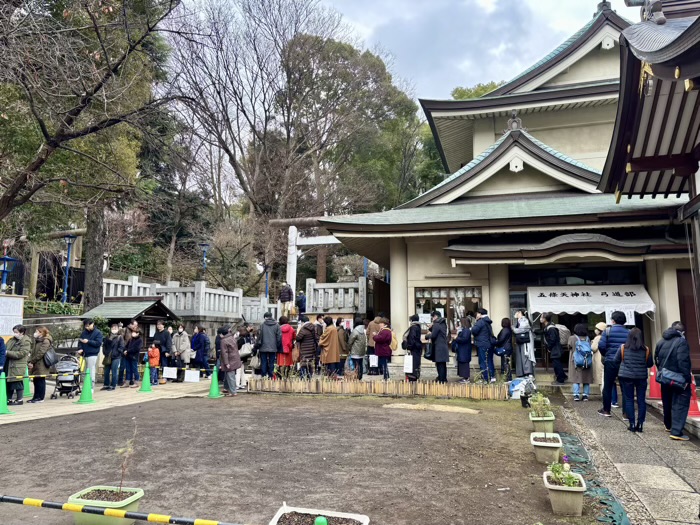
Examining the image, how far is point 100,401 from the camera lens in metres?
10.9

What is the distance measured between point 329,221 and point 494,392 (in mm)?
7104

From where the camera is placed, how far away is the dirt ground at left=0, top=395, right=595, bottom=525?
432 centimetres

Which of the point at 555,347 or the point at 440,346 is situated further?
the point at 555,347

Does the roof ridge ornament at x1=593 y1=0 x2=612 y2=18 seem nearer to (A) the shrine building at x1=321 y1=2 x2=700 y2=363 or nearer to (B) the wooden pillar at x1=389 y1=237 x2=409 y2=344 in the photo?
(A) the shrine building at x1=321 y1=2 x2=700 y2=363

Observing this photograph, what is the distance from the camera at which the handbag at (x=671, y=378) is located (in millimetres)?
6711

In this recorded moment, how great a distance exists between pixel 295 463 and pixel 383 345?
257 inches

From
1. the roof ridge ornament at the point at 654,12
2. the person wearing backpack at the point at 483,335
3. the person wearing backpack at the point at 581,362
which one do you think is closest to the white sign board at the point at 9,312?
the person wearing backpack at the point at 483,335

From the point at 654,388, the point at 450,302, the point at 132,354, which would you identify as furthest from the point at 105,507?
the point at 450,302

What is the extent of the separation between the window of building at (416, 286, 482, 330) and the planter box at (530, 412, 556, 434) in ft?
24.5

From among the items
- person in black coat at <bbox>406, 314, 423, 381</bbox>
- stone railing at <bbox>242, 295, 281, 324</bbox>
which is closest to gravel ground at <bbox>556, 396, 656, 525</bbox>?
person in black coat at <bbox>406, 314, 423, 381</bbox>

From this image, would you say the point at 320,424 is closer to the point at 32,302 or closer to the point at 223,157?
A: the point at 32,302

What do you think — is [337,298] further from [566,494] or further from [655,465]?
[566,494]

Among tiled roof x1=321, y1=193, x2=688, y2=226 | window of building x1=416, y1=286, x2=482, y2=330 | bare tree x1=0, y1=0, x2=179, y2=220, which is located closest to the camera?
bare tree x1=0, y1=0, x2=179, y2=220

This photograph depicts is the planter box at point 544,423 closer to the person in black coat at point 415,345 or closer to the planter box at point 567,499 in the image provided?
the planter box at point 567,499
